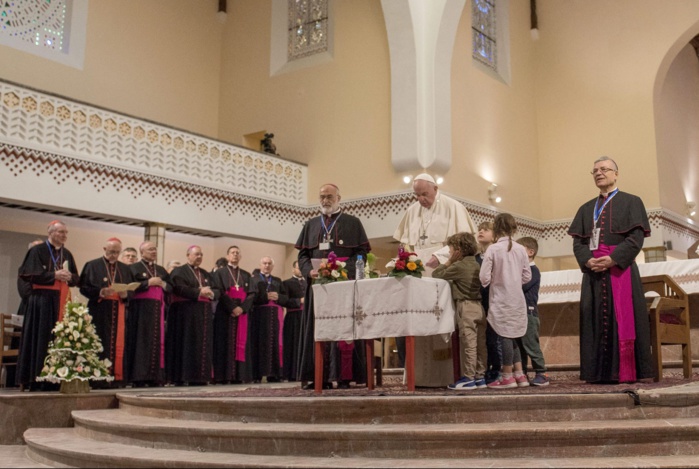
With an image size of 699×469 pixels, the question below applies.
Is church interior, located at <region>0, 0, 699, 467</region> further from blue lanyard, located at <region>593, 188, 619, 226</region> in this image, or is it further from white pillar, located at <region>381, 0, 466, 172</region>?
blue lanyard, located at <region>593, 188, 619, 226</region>

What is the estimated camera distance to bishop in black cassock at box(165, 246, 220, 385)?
30.8 feet

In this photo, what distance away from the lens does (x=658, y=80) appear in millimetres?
15773

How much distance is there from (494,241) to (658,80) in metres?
11.3

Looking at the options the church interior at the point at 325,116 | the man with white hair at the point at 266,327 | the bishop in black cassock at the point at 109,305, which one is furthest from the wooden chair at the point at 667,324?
the bishop in black cassock at the point at 109,305

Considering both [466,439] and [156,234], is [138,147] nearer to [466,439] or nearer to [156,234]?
[156,234]

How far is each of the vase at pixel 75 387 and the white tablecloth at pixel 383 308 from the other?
2389 millimetres

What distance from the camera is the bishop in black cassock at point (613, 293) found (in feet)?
19.0

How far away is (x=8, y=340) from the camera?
372 inches

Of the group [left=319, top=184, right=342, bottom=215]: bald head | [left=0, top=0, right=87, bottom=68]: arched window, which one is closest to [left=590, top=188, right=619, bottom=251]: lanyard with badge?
[left=319, top=184, right=342, bottom=215]: bald head

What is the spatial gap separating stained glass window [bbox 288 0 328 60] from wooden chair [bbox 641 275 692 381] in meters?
A: 10.3

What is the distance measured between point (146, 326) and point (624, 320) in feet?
17.5

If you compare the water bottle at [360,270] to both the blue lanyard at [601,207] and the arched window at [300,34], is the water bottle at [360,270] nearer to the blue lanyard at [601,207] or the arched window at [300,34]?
the blue lanyard at [601,207]

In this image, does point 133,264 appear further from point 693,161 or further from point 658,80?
point 693,161

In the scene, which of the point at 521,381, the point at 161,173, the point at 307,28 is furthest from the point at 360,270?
the point at 307,28
